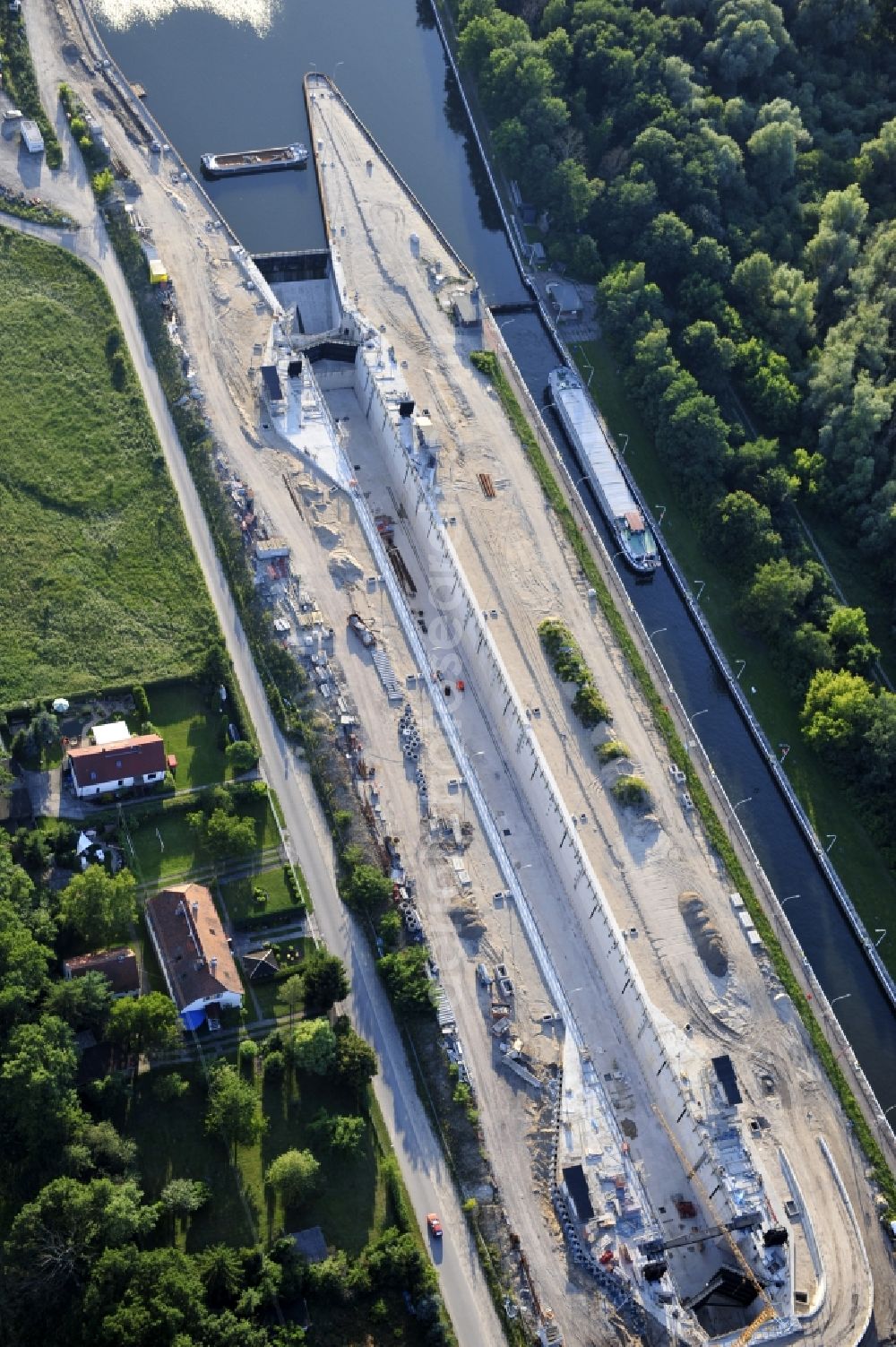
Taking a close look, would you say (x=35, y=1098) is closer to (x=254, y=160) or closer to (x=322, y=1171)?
(x=322, y=1171)

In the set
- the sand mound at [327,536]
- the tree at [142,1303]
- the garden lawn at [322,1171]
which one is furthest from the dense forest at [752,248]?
the tree at [142,1303]

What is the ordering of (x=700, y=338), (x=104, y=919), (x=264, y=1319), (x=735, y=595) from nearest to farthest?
1. (x=264, y=1319)
2. (x=104, y=919)
3. (x=735, y=595)
4. (x=700, y=338)

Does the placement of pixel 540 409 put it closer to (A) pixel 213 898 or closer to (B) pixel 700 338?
(B) pixel 700 338

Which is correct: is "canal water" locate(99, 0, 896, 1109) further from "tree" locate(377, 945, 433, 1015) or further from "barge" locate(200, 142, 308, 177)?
"tree" locate(377, 945, 433, 1015)

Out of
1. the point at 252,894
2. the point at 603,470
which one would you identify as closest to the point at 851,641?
the point at 603,470

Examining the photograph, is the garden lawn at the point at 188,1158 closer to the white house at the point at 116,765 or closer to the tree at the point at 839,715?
the white house at the point at 116,765

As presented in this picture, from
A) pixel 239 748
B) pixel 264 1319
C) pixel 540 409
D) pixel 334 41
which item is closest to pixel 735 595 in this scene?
pixel 540 409
